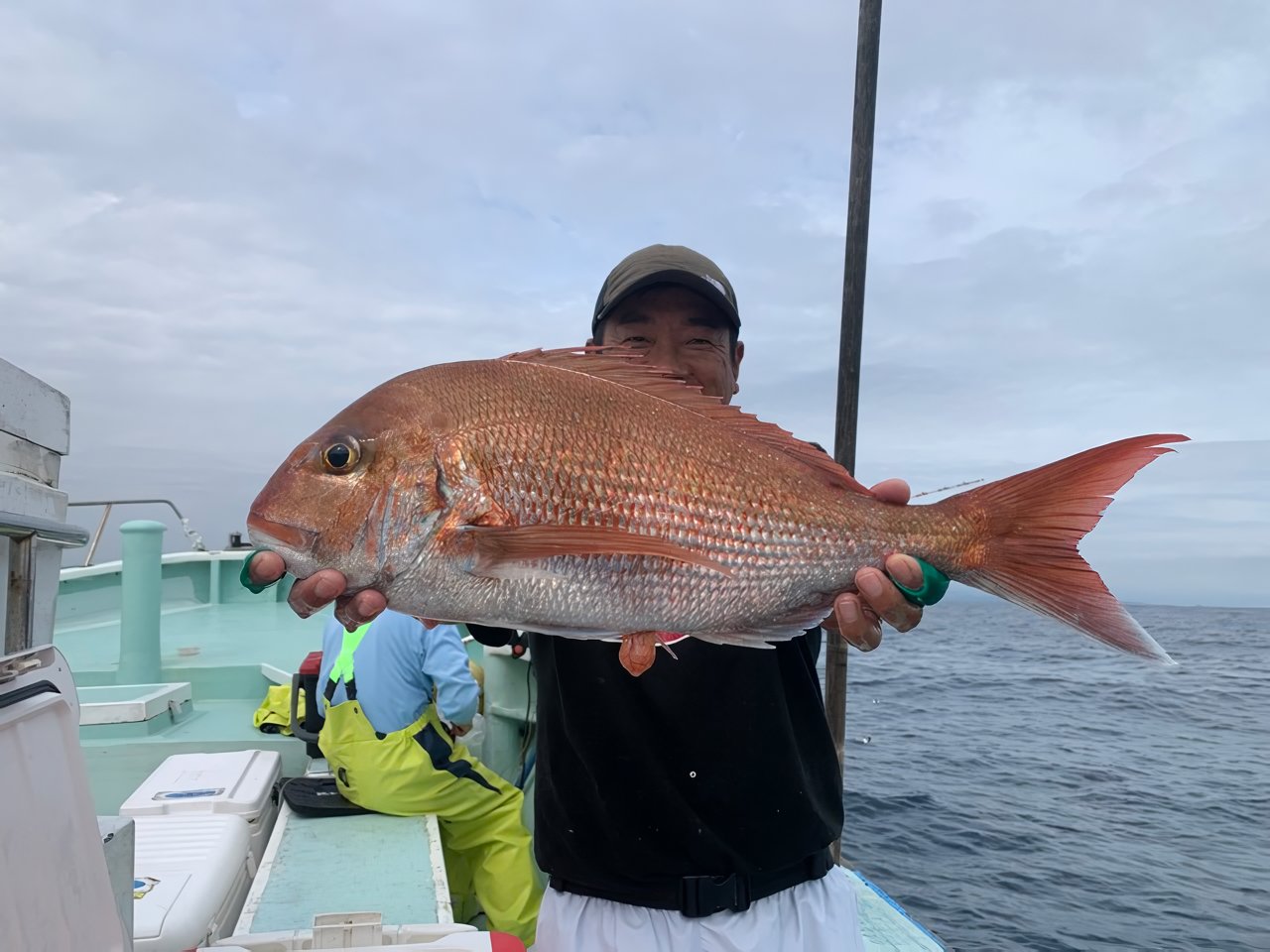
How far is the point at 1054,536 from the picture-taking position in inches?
79.0

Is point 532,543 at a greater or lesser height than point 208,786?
greater

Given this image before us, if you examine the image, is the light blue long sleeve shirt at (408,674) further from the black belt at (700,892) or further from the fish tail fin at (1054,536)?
the fish tail fin at (1054,536)

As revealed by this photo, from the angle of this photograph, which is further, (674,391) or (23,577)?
(674,391)

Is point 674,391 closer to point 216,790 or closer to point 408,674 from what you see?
point 408,674

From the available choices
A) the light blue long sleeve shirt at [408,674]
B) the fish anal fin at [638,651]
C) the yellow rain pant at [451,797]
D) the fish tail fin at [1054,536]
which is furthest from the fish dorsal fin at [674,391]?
the yellow rain pant at [451,797]

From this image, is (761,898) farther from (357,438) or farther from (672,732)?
(357,438)

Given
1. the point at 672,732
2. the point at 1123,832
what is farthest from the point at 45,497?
the point at 1123,832

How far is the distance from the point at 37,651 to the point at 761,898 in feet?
6.09

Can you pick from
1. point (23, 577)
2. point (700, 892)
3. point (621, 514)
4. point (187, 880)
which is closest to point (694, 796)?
point (700, 892)

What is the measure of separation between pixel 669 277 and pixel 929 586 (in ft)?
4.04

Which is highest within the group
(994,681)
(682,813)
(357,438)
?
(357,438)

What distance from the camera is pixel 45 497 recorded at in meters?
1.55

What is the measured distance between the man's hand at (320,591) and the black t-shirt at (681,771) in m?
0.79

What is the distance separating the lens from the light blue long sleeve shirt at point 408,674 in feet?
13.9
